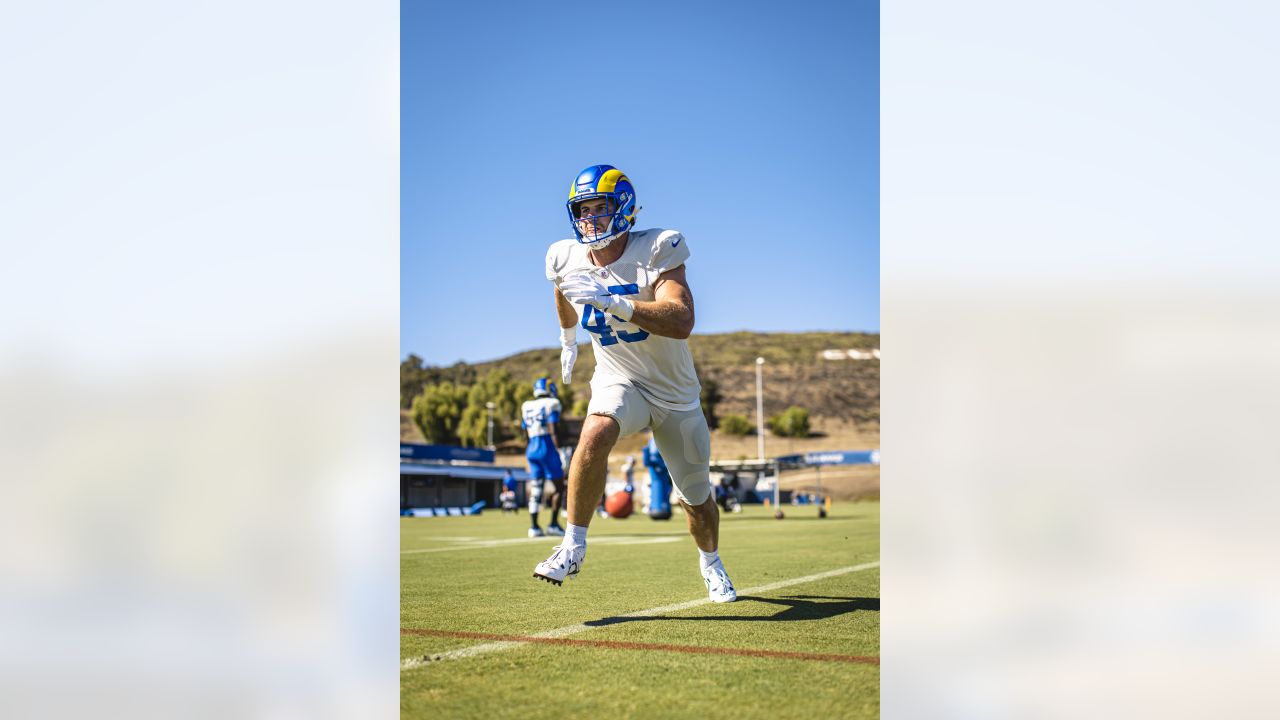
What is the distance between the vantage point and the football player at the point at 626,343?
A: 394 cm

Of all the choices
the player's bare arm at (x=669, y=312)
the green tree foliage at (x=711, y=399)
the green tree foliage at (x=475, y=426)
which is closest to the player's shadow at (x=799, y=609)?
the player's bare arm at (x=669, y=312)

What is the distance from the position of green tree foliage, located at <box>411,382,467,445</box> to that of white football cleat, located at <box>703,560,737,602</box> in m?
61.2

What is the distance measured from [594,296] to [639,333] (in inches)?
16.7

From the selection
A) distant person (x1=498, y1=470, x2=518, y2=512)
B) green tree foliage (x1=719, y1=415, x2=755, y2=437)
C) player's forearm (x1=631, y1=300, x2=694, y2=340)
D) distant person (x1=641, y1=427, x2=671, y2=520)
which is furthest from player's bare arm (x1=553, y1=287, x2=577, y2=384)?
green tree foliage (x1=719, y1=415, x2=755, y2=437)

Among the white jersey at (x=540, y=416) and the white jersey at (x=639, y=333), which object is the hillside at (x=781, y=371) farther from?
the white jersey at (x=639, y=333)

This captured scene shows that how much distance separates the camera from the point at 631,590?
5094 millimetres

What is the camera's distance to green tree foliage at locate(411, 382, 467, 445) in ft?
213

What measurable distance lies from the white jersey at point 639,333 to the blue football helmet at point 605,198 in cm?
12

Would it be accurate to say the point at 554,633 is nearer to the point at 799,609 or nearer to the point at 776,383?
the point at 799,609

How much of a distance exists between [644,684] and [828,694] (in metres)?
0.50

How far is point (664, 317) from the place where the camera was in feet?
12.8
